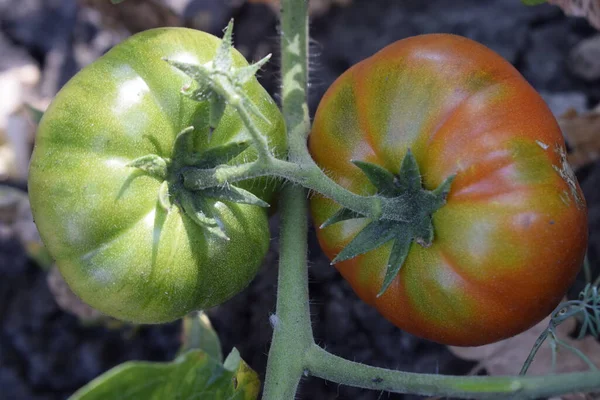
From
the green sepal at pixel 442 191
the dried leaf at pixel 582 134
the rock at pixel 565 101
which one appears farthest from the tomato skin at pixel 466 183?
the rock at pixel 565 101

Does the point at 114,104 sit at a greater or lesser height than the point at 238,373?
greater

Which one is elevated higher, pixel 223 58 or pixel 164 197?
pixel 223 58

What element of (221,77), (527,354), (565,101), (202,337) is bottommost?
(527,354)

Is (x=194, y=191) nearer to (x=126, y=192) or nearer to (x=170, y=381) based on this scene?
(x=126, y=192)

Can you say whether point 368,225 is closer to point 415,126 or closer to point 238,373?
point 415,126

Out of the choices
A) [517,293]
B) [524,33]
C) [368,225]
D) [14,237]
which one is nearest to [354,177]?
[368,225]

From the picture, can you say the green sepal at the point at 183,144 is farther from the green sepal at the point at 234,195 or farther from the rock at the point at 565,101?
the rock at the point at 565,101

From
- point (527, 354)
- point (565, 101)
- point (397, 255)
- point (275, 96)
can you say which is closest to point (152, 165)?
point (397, 255)

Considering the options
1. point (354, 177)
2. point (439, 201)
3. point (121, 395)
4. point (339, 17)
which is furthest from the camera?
point (339, 17)
